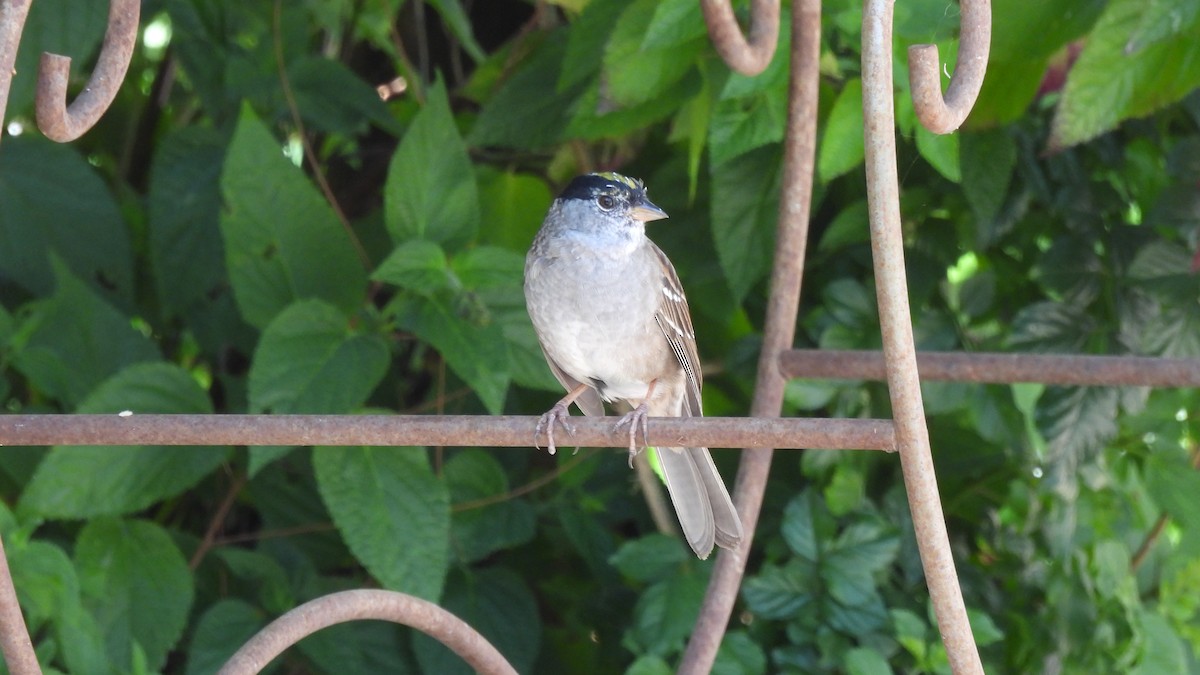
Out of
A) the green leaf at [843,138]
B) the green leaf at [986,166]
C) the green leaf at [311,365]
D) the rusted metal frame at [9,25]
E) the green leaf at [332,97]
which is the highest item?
the green leaf at [332,97]

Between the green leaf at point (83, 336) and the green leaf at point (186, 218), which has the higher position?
the green leaf at point (186, 218)

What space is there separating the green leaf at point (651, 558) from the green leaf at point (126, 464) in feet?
2.76

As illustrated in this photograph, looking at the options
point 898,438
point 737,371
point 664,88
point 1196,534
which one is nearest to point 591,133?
point 664,88

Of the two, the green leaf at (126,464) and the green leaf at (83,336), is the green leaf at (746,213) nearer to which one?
the green leaf at (126,464)

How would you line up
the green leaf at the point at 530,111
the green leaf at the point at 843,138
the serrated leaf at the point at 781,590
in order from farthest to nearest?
the green leaf at the point at 530,111
the serrated leaf at the point at 781,590
the green leaf at the point at 843,138

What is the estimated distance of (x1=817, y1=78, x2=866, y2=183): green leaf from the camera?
2324mm

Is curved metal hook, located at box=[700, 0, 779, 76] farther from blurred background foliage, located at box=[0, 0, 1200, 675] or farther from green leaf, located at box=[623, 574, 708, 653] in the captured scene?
green leaf, located at box=[623, 574, 708, 653]

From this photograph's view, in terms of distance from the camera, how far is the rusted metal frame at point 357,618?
66.3 inches

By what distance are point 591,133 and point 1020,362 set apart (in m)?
0.99

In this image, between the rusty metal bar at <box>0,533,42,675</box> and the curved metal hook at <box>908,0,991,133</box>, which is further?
the rusty metal bar at <box>0,533,42,675</box>

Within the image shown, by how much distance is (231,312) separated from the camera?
336 cm

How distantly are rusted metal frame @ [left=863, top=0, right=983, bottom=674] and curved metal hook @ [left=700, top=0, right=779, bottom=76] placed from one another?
15.9 inches

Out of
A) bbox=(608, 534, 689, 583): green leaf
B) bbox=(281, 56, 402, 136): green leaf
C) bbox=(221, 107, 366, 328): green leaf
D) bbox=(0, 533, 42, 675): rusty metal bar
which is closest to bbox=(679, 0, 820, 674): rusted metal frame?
bbox=(608, 534, 689, 583): green leaf

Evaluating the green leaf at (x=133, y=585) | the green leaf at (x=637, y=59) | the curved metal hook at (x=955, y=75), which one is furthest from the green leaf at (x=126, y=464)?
the curved metal hook at (x=955, y=75)
